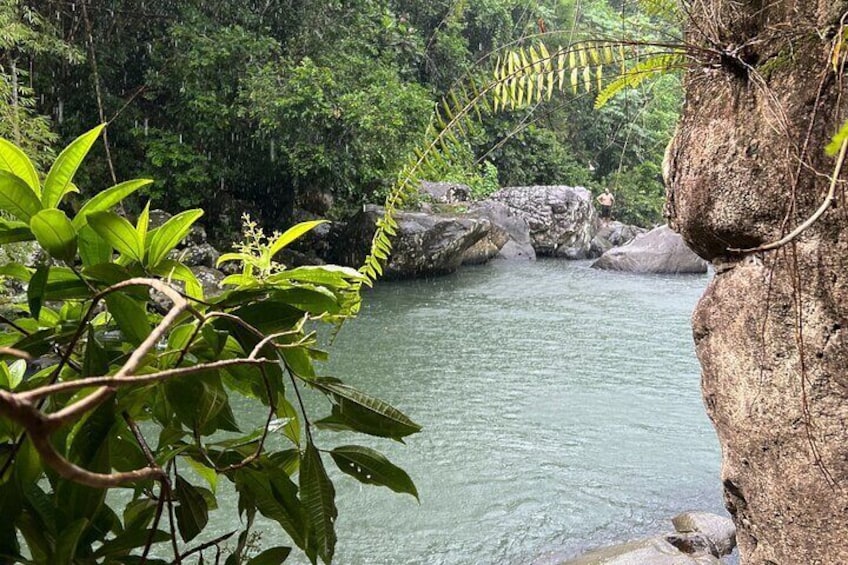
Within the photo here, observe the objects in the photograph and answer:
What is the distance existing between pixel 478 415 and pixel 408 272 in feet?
18.2

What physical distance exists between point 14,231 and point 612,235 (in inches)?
615

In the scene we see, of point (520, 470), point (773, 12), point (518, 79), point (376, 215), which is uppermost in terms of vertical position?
point (773, 12)

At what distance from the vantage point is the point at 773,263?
4.84ft

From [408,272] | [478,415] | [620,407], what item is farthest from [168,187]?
[620,407]

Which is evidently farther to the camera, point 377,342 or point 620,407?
point 377,342

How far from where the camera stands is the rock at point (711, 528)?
3.20 metres

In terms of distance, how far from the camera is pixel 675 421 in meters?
4.88

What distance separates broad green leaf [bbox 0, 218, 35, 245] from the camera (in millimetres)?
Answer: 698

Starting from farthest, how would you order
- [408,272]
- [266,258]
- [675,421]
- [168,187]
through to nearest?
[408,272], [168,187], [675,421], [266,258]

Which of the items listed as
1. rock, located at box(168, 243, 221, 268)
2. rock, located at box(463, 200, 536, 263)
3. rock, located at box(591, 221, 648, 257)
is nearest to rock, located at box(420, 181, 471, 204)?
rock, located at box(463, 200, 536, 263)

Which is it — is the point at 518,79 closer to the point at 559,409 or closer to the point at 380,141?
the point at 559,409

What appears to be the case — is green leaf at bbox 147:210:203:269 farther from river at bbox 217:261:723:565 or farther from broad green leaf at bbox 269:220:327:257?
river at bbox 217:261:723:565

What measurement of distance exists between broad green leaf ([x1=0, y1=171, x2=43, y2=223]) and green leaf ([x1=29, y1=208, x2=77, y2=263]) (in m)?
0.02

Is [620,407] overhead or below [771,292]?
below
